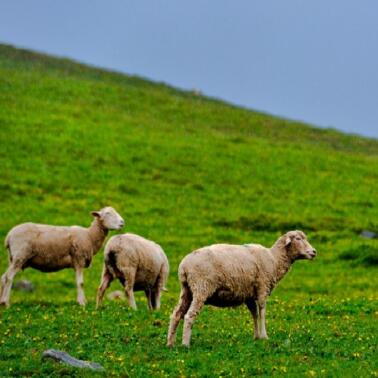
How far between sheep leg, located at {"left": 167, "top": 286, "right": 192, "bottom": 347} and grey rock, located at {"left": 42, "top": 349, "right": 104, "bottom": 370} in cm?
188

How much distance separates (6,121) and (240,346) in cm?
4636

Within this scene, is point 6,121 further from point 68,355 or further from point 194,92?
point 68,355

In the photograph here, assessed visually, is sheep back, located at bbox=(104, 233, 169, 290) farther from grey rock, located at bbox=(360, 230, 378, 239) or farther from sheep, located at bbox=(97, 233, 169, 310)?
grey rock, located at bbox=(360, 230, 378, 239)

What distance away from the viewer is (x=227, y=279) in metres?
19.3

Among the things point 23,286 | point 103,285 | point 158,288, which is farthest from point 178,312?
point 23,286

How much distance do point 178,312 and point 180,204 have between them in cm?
3177

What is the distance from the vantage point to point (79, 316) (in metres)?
23.6

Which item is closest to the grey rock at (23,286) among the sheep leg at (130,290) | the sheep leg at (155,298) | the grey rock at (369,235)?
the sheep leg at (155,298)

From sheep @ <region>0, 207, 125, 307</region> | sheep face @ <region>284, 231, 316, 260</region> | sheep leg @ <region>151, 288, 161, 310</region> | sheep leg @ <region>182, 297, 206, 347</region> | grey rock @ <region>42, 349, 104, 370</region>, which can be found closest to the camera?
grey rock @ <region>42, 349, 104, 370</region>

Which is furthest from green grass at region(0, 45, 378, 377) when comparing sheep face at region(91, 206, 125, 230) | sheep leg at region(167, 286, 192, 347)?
sheep face at region(91, 206, 125, 230)

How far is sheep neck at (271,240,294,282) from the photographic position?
20719 millimetres

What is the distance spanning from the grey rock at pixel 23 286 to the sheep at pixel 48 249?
934cm

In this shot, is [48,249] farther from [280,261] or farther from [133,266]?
[280,261]

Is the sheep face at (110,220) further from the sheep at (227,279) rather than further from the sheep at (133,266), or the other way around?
the sheep at (227,279)
